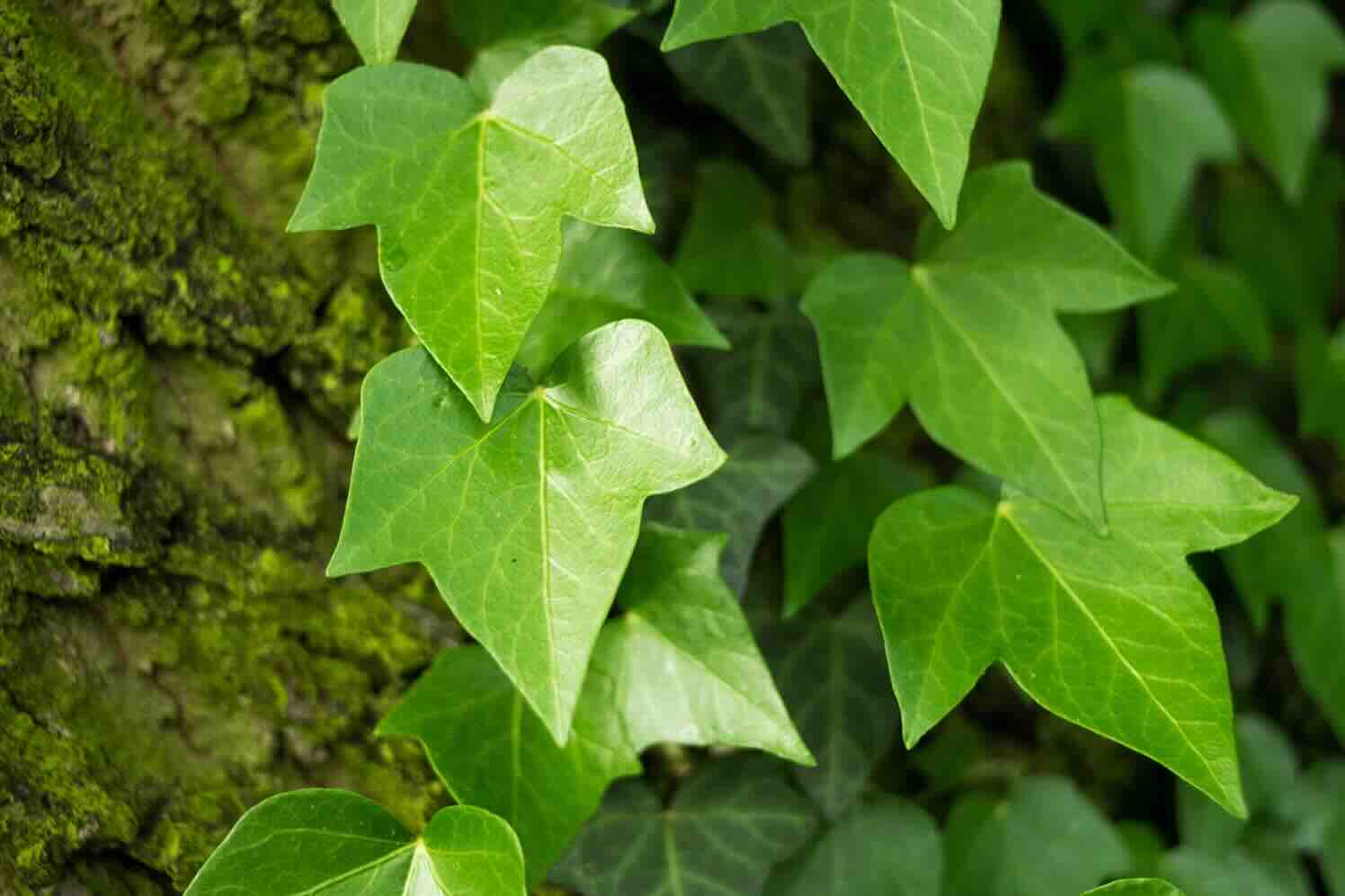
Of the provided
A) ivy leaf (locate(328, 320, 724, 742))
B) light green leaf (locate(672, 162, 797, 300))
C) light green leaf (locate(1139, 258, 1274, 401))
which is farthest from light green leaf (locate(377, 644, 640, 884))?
light green leaf (locate(1139, 258, 1274, 401))

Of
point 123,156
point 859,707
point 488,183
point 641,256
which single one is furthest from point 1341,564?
point 123,156

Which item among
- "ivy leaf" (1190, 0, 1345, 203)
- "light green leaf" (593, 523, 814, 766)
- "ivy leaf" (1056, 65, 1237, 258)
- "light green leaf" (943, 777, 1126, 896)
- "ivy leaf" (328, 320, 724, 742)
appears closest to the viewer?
"ivy leaf" (328, 320, 724, 742)

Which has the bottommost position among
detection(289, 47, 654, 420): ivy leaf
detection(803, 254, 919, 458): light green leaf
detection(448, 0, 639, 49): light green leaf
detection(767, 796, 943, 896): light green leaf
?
detection(767, 796, 943, 896): light green leaf

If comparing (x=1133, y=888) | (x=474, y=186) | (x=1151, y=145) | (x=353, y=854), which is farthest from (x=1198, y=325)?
(x=353, y=854)

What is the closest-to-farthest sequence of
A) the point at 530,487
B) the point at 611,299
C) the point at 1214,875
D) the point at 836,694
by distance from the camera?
the point at 530,487, the point at 611,299, the point at 836,694, the point at 1214,875

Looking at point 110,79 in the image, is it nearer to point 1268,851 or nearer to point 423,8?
point 423,8

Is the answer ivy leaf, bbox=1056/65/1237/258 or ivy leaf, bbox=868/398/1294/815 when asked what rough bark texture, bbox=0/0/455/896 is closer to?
ivy leaf, bbox=868/398/1294/815

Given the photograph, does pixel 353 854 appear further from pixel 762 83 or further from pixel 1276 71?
pixel 1276 71
